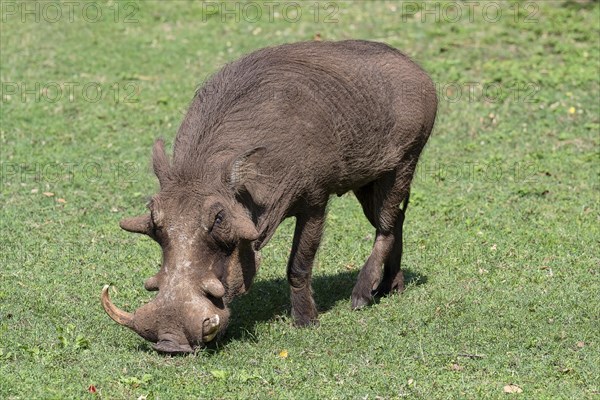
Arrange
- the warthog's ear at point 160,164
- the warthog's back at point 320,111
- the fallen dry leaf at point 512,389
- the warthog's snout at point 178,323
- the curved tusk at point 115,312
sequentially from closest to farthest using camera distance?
the fallen dry leaf at point 512,389 < the warthog's snout at point 178,323 < the curved tusk at point 115,312 < the warthog's ear at point 160,164 < the warthog's back at point 320,111

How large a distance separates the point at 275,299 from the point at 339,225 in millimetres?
1981

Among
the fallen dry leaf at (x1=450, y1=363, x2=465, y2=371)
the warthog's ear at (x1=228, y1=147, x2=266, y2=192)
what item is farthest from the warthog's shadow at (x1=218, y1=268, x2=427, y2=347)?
the fallen dry leaf at (x1=450, y1=363, x2=465, y2=371)

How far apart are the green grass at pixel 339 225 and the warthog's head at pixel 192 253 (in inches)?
9.5

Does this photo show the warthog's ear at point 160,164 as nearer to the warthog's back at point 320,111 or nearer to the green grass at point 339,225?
the warthog's back at point 320,111

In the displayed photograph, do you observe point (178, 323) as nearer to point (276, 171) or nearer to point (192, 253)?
point (192, 253)

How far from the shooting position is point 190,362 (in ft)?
22.4

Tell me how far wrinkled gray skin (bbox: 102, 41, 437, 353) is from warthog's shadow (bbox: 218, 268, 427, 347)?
0.89ft

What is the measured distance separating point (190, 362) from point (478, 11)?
10.5 m

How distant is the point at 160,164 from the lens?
7.15 meters

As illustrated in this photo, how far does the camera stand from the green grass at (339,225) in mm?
6832

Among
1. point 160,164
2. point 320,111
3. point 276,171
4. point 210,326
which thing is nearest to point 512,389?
point 210,326

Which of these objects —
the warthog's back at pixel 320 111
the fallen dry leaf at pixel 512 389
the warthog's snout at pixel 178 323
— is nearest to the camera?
the fallen dry leaf at pixel 512 389

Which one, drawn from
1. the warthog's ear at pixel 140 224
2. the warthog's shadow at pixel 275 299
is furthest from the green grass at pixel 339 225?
the warthog's ear at pixel 140 224

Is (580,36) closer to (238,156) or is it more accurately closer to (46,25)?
(46,25)
